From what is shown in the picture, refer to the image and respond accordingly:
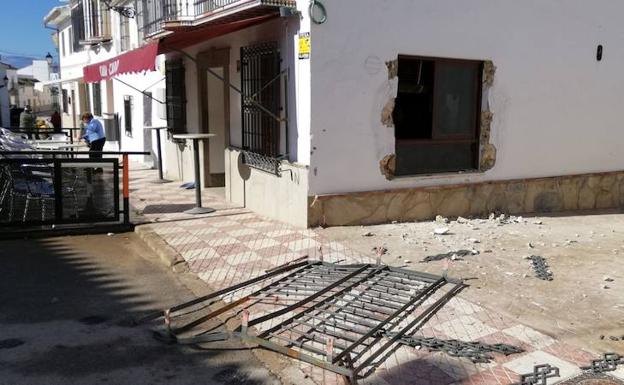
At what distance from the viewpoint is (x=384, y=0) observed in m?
7.02

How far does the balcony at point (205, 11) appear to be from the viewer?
6582mm

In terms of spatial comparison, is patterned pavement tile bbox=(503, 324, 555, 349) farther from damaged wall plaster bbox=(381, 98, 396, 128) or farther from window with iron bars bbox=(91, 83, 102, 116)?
window with iron bars bbox=(91, 83, 102, 116)

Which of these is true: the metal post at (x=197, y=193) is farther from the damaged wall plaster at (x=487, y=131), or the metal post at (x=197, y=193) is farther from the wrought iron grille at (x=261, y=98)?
the damaged wall plaster at (x=487, y=131)

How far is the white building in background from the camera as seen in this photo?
A: 13703 millimetres

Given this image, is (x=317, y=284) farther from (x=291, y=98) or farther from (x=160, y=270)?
(x=291, y=98)

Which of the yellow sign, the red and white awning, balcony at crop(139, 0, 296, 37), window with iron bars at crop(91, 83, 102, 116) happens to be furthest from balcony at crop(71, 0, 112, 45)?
the yellow sign

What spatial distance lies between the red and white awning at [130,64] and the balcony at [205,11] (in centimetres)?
69

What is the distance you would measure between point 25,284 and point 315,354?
3.20m

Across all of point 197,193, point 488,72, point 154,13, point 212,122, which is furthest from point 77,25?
point 488,72

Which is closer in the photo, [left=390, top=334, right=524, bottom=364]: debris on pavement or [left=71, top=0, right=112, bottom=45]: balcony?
[left=390, top=334, right=524, bottom=364]: debris on pavement

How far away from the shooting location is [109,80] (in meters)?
14.1

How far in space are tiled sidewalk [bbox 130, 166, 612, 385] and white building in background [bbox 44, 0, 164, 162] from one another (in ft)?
11.8

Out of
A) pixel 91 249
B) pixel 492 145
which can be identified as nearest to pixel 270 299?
pixel 91 249

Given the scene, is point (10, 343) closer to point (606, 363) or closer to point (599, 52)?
point (606, 363)
